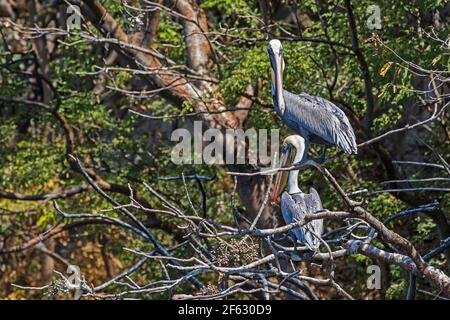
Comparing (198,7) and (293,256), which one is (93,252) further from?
(293,256)

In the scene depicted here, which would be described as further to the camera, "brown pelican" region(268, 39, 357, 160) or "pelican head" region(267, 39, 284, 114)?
"pelican head" region(267, 39, 284, 114)

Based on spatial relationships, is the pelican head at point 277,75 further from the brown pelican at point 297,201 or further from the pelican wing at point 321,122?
the brown pelican at point 297,201

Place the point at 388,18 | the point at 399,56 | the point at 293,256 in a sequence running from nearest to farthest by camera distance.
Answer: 1. the point at 293,256
2. the point at 399,56
3. the point at 388,18

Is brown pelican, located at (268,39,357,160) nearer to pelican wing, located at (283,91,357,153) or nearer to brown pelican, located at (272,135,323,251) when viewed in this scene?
pelican wing, located at (283,91,357,153)

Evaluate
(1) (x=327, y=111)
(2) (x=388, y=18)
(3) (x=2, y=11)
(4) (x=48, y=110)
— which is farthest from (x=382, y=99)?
(3) (x=2, y=11)

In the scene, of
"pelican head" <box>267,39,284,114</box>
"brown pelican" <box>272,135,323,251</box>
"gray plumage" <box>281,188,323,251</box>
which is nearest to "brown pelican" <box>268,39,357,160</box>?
"pelican head" <box>267,39,284,114</box>

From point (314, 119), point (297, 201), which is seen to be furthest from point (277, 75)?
point (297, 201)

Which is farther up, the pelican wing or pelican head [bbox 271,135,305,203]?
the pelican wing

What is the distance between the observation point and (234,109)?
14.0 m

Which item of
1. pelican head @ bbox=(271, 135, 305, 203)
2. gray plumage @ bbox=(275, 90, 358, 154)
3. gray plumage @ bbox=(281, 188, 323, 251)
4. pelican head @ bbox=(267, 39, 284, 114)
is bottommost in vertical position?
gray plumage @ bbox=(281, 188, 323, 251)

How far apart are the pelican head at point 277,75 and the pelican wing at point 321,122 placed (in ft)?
0.26

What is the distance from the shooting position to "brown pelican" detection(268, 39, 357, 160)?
9.72 meters

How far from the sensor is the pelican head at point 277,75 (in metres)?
10.1

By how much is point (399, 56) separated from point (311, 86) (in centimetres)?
232
